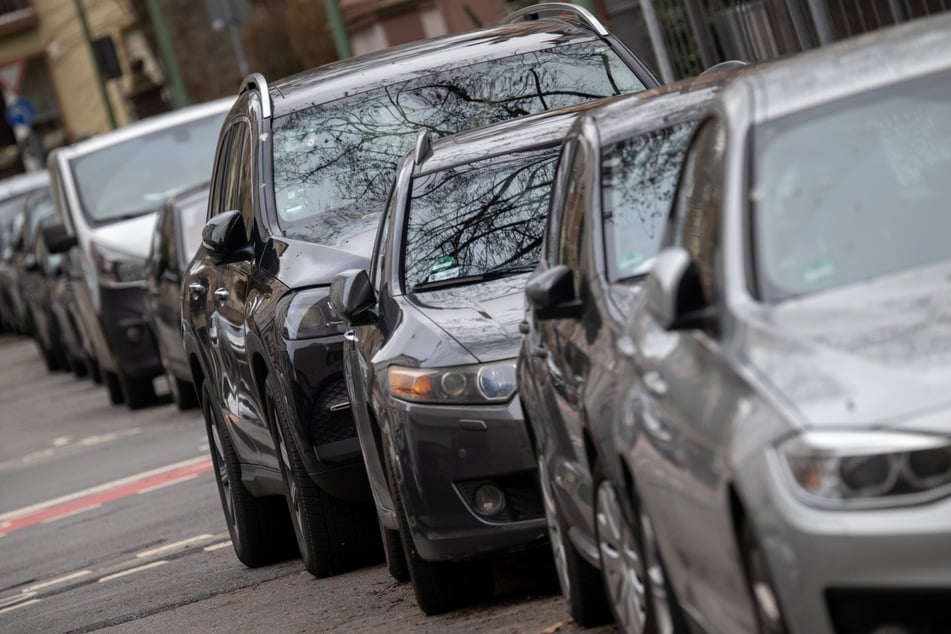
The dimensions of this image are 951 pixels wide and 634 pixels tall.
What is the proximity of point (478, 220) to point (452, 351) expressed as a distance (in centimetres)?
105

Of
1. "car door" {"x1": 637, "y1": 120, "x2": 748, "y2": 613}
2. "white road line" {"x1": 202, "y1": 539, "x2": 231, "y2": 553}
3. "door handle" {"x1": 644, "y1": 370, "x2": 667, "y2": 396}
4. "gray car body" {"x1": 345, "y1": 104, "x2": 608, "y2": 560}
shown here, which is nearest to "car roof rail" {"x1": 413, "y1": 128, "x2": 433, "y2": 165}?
"gray car body" {"x1": 345, "y1": 104, "x2": 608, "y2": 560}

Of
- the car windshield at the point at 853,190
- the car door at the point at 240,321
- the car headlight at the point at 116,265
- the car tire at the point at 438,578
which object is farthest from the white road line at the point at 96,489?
the car windshield at the point at 853,190

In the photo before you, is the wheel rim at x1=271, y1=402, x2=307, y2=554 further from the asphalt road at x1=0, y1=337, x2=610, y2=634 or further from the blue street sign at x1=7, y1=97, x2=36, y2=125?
the blue street sign at x1=7, y1=97, x2=36, y2=125

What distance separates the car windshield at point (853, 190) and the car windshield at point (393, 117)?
4771mm

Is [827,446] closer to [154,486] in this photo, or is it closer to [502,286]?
[502,286]

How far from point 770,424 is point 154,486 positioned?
1133 cm

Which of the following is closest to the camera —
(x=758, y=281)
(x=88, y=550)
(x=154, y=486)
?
(x=758, y=281)

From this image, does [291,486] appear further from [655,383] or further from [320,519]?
[655,383]

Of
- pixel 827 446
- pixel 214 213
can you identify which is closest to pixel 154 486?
pixel 214 213

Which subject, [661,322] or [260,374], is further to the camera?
[260,374]

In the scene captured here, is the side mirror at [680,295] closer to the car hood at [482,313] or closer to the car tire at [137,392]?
the car hood at [482,313]

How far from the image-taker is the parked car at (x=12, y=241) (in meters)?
35.6

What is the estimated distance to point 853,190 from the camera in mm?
5680

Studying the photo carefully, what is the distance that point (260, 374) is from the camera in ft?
34.3
